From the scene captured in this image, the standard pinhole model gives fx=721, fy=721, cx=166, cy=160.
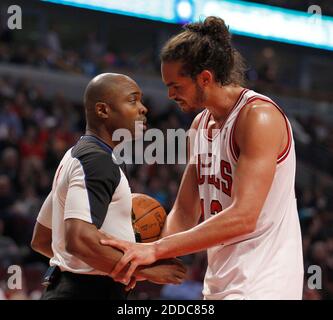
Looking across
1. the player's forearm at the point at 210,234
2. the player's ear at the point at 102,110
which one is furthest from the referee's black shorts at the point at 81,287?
the player's ear at the point at 102,110

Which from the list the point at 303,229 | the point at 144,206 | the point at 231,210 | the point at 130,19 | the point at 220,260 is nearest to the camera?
the point at 231,210

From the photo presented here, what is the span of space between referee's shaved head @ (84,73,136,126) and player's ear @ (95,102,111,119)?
0.04 feet

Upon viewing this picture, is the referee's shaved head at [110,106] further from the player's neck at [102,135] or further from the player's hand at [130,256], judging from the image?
the player's hand at [130,256]

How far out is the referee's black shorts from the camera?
2.99m

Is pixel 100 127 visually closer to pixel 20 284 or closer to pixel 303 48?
pixel 20 284

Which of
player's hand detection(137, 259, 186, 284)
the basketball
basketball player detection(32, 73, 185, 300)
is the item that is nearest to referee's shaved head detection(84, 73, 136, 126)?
basketball player detection(32, 73, 185, 300)

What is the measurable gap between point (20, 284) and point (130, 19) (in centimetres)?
375

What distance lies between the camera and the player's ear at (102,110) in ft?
10.2

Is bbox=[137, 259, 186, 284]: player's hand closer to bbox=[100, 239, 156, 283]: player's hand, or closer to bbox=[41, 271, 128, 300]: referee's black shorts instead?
bbox=[100, 239, 156, 283]: player's hand

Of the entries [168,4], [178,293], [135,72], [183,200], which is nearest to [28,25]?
[135,72]

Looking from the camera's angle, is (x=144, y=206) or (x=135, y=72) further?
(x=135, y=72)

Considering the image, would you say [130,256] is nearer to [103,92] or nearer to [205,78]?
[103,92]
